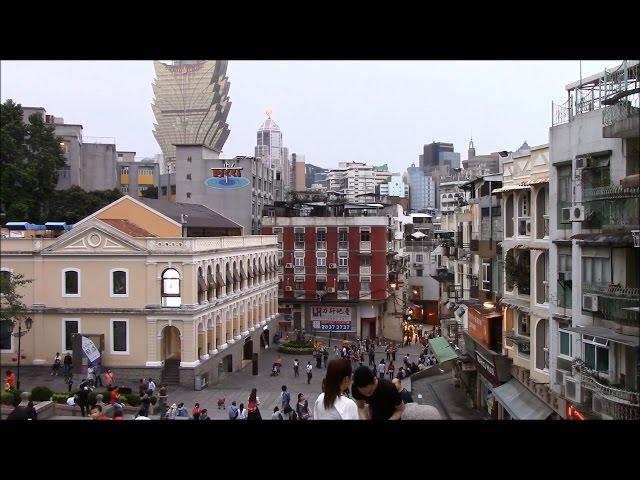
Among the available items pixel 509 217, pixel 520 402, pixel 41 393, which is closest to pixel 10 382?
pixel 41 393

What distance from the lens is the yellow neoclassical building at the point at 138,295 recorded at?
1002 cm

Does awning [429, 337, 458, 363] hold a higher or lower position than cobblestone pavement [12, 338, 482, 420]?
higher

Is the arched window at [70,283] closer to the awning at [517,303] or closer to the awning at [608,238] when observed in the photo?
the awning at [517,303]

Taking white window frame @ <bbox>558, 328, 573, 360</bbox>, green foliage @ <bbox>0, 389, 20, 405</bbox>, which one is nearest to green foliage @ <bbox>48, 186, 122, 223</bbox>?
green foliage @ <bbox>0, 389, 20, 405</bbox>

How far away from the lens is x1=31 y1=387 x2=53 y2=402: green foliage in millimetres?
8988

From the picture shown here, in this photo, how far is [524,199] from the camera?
9.95 m

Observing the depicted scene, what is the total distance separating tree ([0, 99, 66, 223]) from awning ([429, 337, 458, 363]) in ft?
28.9

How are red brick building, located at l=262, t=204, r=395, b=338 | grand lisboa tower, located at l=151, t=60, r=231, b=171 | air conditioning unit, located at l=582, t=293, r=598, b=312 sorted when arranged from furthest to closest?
grand lisboa tower, located at l=151, t=60, r=231, b=171, red brick building, located at l=262, t=204, r=395, b=338, air conditioning unit, located at l=582, t=293, r=598, b=312

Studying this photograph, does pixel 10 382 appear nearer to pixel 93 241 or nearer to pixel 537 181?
pixel 93 241

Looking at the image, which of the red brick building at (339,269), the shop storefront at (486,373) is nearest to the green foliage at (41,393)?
the shop storefront at (486,373)

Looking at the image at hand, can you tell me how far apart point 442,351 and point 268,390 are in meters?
4.35

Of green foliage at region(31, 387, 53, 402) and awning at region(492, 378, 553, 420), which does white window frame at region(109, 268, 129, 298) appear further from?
awning at region(492, 378, 553, 420)
